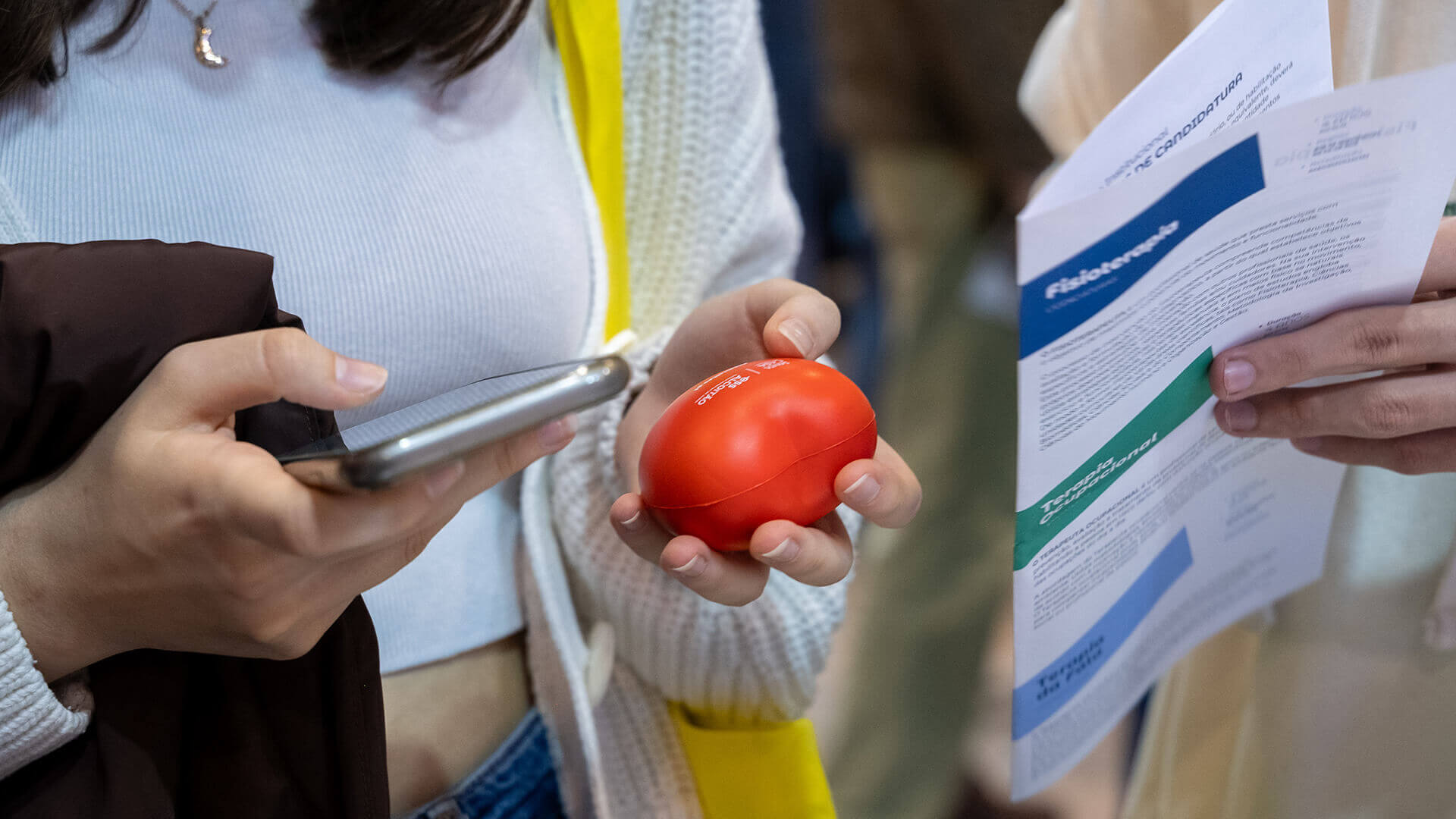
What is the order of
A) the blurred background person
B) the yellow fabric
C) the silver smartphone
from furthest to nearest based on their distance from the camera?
the blurred background person, the yellow fabric, the silver smartphone

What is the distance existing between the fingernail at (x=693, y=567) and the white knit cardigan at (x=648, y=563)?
0.12 meters

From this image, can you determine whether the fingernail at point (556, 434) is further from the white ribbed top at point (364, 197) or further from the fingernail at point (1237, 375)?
the fingernail at point (1237, 375)

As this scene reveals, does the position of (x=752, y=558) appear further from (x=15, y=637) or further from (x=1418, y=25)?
(x=1418, y=25)

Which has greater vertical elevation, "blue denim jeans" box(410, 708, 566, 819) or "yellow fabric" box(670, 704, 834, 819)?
"blue denim jeans" box(410, 708, 566, 819)

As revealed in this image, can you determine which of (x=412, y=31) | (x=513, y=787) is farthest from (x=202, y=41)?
(x=513, y=787)

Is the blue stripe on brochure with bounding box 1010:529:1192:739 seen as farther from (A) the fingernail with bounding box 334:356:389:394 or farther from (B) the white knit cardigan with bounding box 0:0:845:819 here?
(A) the fingernail with bounding box 334:356:389:394

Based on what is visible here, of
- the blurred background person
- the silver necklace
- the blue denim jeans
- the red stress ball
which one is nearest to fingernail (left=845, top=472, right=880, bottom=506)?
the red stress ball

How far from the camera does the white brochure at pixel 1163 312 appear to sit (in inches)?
13.8

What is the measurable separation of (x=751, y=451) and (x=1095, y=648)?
0.23m

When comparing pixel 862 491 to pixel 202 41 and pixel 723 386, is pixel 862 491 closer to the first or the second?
pixel 723 386

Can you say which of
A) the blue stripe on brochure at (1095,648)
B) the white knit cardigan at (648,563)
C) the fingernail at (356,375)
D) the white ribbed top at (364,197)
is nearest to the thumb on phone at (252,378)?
the fingernail at (356,375)

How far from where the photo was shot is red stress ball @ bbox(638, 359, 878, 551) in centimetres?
43

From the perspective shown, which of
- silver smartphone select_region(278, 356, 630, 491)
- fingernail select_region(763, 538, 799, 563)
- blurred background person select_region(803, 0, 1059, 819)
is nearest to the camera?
silver smartphone select_region(278, 356, 630, 491)

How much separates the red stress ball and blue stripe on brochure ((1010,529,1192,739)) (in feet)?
0.48
